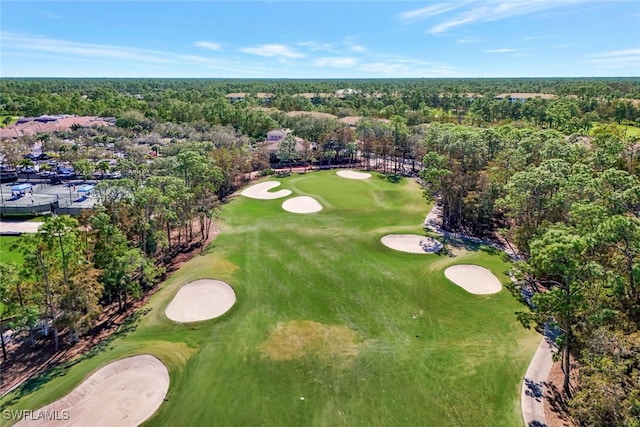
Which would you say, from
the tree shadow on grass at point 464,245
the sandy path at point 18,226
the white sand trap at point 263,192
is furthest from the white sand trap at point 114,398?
the white sand trap at point 263,192

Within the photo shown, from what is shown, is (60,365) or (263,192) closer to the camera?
(60,365)

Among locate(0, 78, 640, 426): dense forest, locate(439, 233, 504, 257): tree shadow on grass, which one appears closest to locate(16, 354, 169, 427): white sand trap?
locate(0, 78, 640, 426): dense forest

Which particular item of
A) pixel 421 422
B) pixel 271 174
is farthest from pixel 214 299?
pixel 271 174

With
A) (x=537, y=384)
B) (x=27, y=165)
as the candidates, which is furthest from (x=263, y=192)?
(x=27, y=165)

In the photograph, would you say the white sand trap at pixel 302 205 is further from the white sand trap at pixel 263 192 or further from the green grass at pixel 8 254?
the green grass at pixel 8 254

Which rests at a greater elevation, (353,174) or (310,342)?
(353,174)

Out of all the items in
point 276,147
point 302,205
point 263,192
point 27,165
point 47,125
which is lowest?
point 302,205

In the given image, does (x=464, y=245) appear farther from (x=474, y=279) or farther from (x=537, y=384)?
(x=537, y=384)
